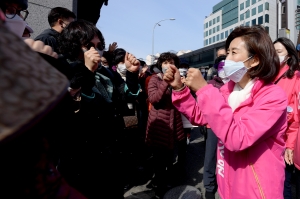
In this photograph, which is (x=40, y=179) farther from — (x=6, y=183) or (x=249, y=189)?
(x=249, y=189)

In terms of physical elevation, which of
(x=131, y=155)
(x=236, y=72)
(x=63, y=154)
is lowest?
(x=131, y=155)

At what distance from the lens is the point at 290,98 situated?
2539 millimetres

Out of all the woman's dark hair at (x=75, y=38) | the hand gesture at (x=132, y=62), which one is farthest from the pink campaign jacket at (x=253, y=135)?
the woman's dark hair at (x=75, y=38)

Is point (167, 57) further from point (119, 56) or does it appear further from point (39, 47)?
point (39, 47)

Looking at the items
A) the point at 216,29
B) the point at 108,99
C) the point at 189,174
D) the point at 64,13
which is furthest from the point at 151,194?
the point at 216,29

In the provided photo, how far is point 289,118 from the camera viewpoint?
2451mm

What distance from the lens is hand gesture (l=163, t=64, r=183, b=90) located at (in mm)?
1579

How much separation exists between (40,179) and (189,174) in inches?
146

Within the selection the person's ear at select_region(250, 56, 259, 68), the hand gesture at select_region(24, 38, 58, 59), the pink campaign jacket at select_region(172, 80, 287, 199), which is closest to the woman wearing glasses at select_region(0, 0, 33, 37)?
the hand gesture at select_region(24, 38, 58, 59)

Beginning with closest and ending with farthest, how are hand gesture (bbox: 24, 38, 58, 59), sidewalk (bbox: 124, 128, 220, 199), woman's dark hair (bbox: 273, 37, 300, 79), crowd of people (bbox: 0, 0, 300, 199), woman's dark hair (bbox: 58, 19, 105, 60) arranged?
crowd of people (bbox: 0, 0, 300, 199)
hand gesture (bbox: 24, 38, 58, 59)
woman's dark hair (bbox: 58, 19, 105, 60)
woman's dark hair (bbox: 273, 37, 300, 79)
sidewalk (bbox: 124, 128, 220, 199)

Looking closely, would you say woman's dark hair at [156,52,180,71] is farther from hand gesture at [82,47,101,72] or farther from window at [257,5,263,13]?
window at [257,5,263,13]

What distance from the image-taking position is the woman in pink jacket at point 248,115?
51.0 inches

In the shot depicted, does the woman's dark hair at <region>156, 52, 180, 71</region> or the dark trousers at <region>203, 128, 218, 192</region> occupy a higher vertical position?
the woman's dark hair at <region>156, 52, 180, 71</region>

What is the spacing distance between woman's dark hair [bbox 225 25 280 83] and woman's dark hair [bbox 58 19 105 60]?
1.11 metres
